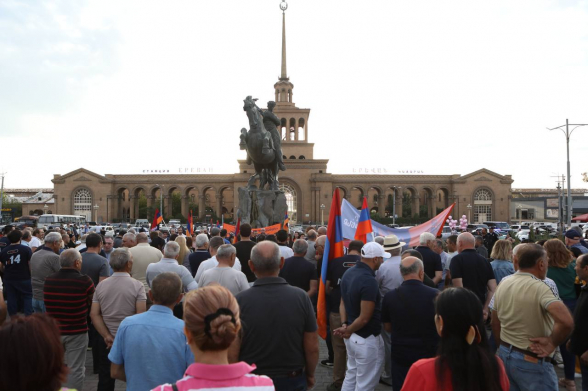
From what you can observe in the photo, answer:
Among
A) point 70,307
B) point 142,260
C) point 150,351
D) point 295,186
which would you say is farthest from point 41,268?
point 295,186

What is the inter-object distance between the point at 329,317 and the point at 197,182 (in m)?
68.4

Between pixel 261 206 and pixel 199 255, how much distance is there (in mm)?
7080

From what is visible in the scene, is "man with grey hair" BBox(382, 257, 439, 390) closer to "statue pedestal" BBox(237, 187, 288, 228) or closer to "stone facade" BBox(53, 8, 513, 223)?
"statue pedestal" BBox(237, 187, 288, 228)

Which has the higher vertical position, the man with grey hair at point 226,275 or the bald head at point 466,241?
the bald head at point 466,241

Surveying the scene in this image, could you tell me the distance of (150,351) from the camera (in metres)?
3.25

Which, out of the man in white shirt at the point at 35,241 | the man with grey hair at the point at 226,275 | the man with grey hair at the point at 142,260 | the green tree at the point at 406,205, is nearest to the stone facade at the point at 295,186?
the green tree at the point at 406,205

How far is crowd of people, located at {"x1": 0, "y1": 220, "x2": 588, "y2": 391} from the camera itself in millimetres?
2182

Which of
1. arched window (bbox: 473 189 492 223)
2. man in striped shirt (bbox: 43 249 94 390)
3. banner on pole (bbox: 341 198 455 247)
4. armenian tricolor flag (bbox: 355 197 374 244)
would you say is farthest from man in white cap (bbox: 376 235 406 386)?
arched window (bbox: 473 189 492 223)

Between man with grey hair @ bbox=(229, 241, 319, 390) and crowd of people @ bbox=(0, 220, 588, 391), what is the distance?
10 millimetres

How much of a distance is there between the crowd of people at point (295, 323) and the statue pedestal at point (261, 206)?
7.74 metres

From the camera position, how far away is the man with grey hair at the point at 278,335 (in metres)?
3.40

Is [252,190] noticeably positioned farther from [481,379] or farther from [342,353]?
[481,379]

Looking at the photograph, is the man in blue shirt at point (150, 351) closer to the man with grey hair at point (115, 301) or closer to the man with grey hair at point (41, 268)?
the man with grey hair at point (115, 301)

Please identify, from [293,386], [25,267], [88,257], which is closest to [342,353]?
[293,386]
